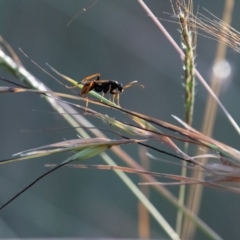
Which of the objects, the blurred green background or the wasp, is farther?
the blurred green background

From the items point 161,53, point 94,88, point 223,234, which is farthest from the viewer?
point 161,53

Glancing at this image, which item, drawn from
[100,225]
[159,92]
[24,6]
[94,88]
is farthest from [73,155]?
[24,6]

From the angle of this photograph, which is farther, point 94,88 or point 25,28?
point 25,28

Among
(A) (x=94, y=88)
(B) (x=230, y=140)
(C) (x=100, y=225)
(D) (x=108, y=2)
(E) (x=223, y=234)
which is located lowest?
(C) (x=100, y=225)

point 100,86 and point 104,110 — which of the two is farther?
point 104,110

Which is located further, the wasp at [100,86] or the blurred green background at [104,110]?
the blurred green background at [104,110]

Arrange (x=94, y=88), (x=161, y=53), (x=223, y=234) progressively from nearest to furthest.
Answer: (x=94, y=88) → (x=223, y=234) → (x=161, y=53)

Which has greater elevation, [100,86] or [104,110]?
[104,110]

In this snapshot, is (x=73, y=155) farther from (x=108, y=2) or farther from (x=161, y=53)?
(x=108, y=2)
